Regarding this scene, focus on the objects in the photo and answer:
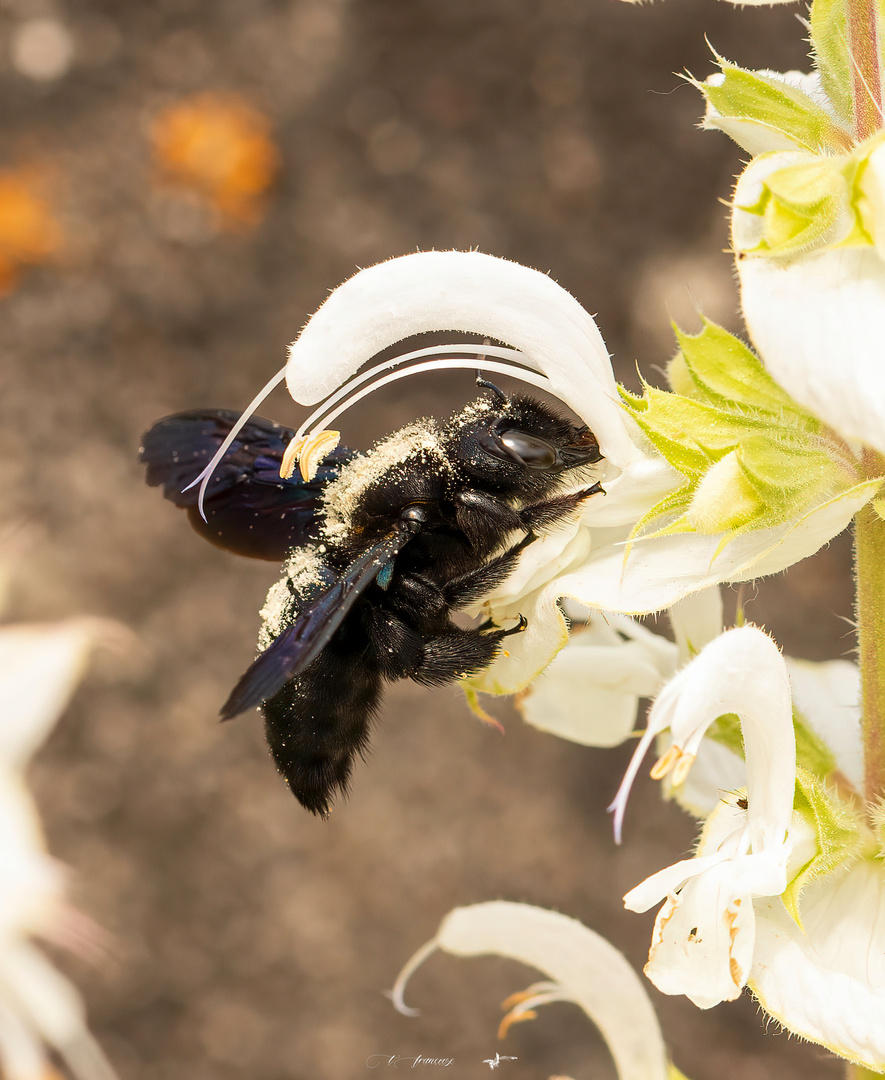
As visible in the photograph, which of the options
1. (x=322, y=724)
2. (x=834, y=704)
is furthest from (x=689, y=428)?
(x=834, y=704)

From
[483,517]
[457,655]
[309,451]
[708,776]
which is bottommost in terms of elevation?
[708,776]

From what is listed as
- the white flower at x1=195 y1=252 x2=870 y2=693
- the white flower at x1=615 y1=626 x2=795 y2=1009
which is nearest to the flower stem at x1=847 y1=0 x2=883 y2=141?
the white flower at x1=195 y1=252 x2=870 y2=693

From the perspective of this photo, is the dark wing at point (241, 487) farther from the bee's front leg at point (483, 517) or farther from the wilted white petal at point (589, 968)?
the wilted white petal at point (589, 968)

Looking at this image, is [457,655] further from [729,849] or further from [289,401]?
[289,401]

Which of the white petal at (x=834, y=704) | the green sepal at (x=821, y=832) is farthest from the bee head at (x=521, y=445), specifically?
the white petal at (x=834, y=704)

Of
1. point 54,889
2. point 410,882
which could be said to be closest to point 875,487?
point 54,889

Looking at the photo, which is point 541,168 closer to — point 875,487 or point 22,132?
point 22,132
